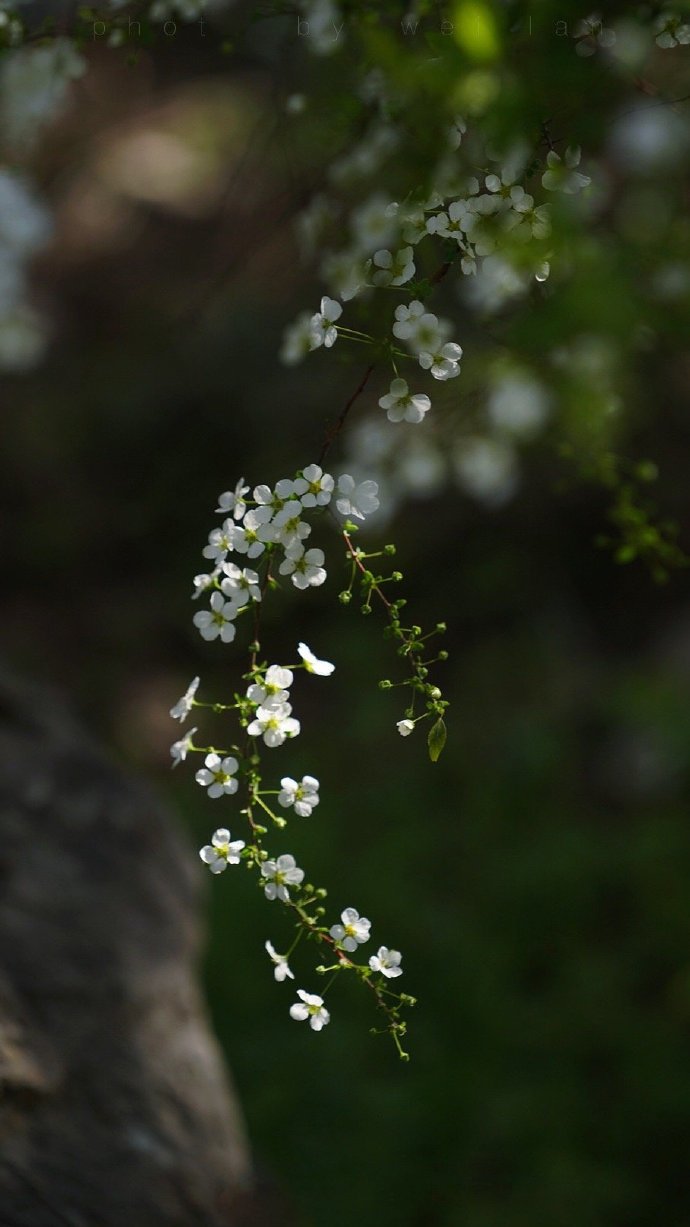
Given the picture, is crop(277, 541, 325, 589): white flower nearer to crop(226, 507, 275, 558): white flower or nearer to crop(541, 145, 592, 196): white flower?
crop(226, 507, 275, 558): white flower

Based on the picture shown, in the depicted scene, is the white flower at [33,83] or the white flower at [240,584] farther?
the white flower at [33,83]

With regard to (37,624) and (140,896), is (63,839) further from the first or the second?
(37,624)

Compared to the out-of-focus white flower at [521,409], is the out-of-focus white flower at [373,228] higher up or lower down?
lower down

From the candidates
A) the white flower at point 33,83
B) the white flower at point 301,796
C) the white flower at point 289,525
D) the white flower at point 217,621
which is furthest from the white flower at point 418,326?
the white flower at point 33,83

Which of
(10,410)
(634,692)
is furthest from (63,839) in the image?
(10,410)

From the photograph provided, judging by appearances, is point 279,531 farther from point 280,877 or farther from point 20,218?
point 20,218

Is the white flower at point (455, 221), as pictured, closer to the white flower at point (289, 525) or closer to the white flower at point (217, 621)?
the white flower at point (289, 525)
